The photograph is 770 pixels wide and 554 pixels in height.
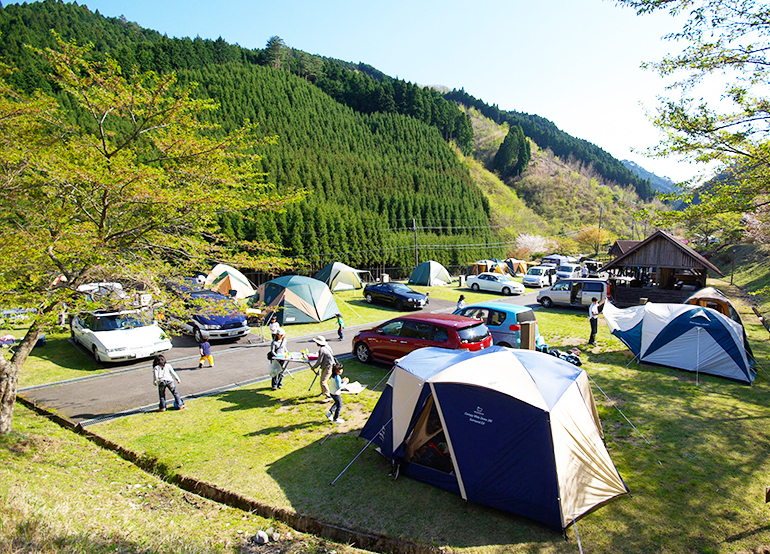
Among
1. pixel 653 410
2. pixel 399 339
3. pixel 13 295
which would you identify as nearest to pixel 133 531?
pixel 13 295

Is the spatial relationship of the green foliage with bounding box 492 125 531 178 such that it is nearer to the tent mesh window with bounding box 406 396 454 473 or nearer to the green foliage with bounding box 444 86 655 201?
the green foliage with bounding box 444 86 655 201

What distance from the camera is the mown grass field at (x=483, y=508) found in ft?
16.2

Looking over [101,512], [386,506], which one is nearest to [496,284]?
[386,506]

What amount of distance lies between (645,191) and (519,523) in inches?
5095

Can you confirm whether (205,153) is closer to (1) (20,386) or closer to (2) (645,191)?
(1) (20,386)

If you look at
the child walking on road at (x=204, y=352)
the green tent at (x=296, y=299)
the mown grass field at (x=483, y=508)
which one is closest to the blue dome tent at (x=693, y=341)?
the mown grass field at (x=483, y=508)

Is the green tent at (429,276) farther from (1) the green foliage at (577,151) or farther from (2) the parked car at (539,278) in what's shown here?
(1) the green foliage at (577,151)

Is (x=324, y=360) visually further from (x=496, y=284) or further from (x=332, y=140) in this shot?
(x=332, y=140)

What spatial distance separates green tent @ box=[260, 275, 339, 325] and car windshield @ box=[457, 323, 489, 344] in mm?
9549

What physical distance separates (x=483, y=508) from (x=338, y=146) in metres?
66.0

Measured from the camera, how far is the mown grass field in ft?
16.2

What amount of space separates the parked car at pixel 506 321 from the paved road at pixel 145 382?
4.72m

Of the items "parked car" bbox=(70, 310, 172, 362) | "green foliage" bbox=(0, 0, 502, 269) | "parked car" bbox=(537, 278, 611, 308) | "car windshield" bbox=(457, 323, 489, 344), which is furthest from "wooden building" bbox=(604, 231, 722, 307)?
"parked car" bbox=(70, 310, 172, 362)

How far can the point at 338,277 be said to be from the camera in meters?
26.6
